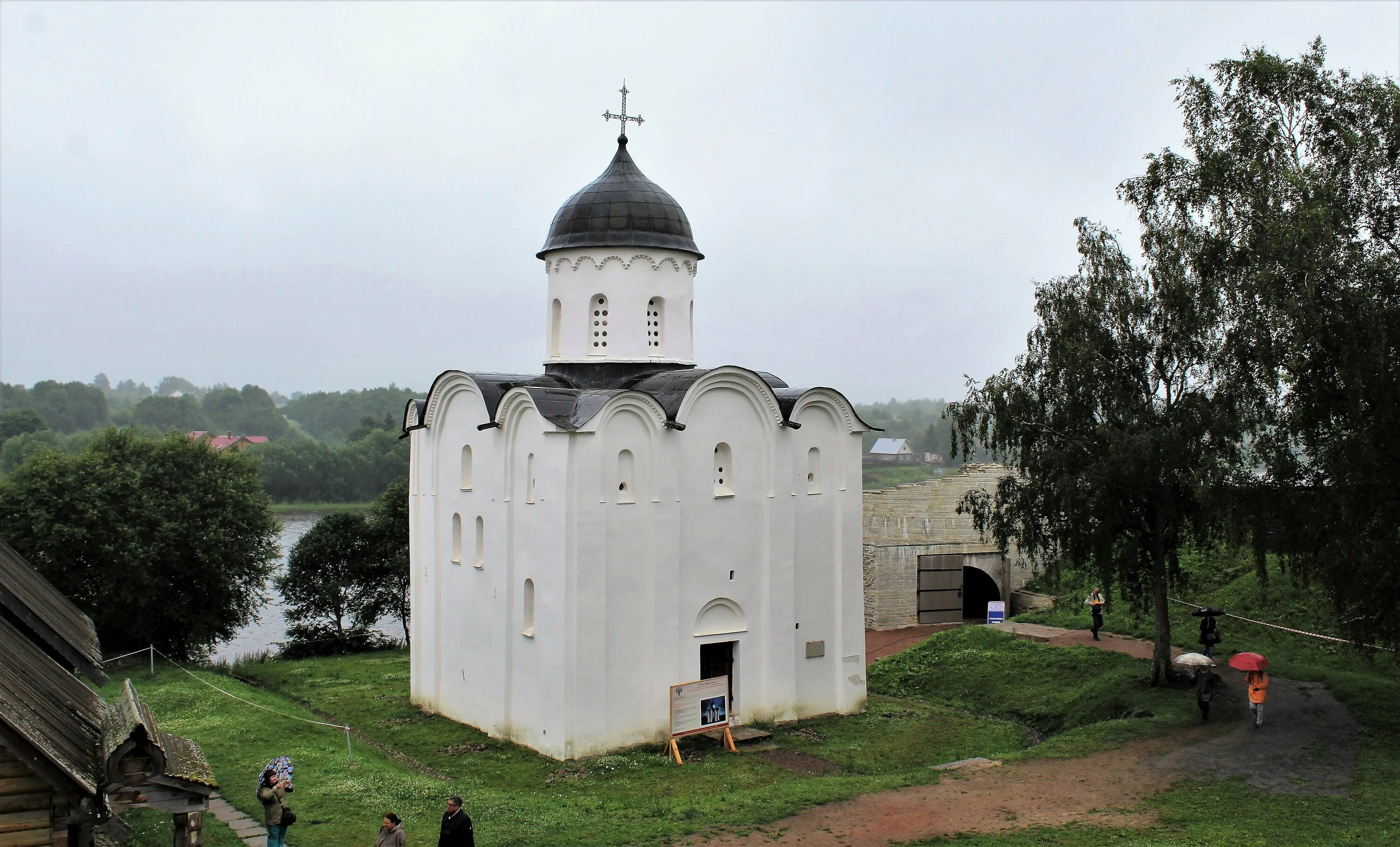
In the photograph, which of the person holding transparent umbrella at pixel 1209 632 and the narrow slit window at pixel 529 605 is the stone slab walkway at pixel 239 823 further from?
the person holding transparent umbrella at pixel 1209 632

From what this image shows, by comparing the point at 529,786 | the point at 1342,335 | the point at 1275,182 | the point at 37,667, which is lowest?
the point at 529,786

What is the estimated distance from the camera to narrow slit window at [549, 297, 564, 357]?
20344 millimetres

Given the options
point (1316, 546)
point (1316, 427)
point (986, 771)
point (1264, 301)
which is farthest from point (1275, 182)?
point (986, 771)

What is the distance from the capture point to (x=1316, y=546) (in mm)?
15211

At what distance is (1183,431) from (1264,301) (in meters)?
2.50

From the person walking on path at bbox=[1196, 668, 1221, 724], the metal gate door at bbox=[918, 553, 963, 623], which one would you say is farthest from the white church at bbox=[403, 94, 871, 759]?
the metal gate door at bbox=[918, 553, 963, 623]

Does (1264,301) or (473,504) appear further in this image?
(473,504)

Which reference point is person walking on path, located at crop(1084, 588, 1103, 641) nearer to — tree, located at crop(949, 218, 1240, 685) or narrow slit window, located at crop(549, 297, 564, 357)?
tree, located at crop(949, 218, 1240, 685)

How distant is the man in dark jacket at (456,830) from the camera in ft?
35.8

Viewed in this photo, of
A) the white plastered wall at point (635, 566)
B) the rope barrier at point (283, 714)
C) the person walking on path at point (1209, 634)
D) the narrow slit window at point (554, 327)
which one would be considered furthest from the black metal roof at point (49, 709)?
the person walking on path at point (1209, 634)

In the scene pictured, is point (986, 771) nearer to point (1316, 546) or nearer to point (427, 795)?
point (1316, 546)

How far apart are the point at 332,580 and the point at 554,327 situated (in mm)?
14320

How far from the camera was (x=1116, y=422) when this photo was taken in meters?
17.8

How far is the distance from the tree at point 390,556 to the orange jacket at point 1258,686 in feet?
70.4
